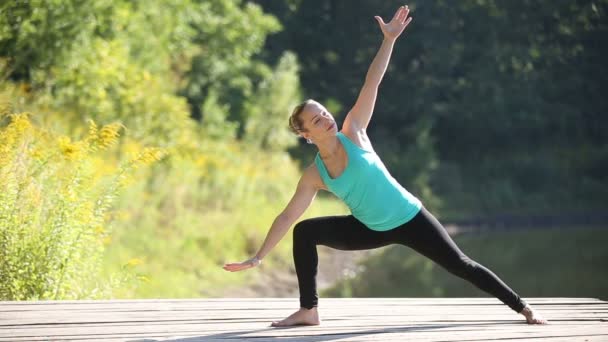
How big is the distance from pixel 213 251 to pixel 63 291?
7910 millimetres

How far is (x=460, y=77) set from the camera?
32.3 m

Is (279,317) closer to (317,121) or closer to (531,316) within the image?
(317,121)

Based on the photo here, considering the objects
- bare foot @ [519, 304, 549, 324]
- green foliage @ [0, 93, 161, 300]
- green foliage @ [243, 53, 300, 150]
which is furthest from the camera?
green foliage @ [243, 53, 300, 150]

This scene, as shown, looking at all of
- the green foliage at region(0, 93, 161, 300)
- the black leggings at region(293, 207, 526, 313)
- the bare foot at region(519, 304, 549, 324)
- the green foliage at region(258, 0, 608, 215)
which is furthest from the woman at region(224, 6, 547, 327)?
the green foliage at region(258, 0, 608, 215)

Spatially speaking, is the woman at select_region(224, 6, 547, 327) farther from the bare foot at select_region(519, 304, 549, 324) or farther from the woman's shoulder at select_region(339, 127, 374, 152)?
the bare foot at select_region(519, 304, 549, 324)

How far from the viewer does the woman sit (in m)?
5.73

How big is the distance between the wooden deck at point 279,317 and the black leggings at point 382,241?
33 cm

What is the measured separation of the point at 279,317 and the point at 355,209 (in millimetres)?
1003

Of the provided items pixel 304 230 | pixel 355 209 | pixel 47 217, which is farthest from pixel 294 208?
pixel 47 217

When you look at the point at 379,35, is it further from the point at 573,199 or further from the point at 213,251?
the point at 213,251

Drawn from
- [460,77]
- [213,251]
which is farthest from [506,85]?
[213,251]

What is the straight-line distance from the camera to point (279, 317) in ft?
21.1

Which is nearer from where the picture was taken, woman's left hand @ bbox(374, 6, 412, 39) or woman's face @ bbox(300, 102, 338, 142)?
woman's face @ bbox(300, 102, 338, 142)

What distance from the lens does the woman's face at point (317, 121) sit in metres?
5.70
